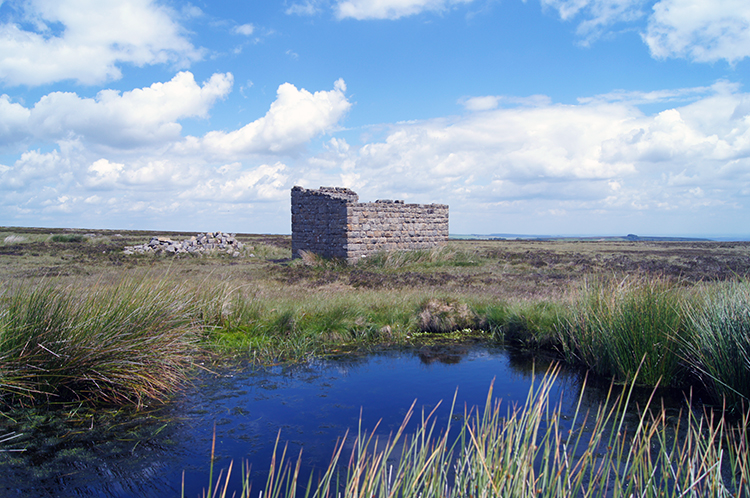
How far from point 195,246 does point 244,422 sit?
19.9m

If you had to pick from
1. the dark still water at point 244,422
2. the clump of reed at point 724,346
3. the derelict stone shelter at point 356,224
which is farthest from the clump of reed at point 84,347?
the derelict stone shelter at point 356,224

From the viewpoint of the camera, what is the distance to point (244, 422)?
14.4 feet

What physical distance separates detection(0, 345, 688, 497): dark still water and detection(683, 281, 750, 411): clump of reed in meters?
1.05

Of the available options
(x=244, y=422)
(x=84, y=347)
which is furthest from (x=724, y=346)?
(x=84, y=347)

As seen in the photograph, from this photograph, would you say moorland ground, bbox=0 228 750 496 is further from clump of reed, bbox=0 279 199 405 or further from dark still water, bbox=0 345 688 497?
dark still water, bbox=0 345 688 497

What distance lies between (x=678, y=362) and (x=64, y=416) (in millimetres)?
6314

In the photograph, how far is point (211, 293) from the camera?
734 centimetres

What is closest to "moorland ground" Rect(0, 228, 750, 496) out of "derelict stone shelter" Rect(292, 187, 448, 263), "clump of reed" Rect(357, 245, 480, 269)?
"clump of reed" Rect(357, 245, 480, 269)

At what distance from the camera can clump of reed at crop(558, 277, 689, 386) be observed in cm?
528

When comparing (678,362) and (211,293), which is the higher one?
(211,293)

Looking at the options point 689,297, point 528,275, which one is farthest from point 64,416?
point 528,275

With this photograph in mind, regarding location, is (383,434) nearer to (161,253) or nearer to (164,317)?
(164,317)

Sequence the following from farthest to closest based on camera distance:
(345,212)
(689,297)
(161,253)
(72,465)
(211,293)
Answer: (161,253) → (345,212) → (211,293) → (689,297) → (72,465)

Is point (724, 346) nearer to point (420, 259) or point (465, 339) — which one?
point (465, 339)
